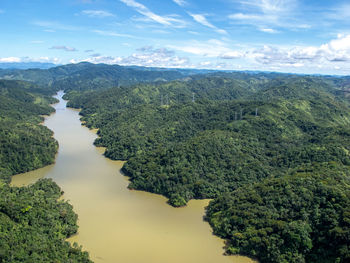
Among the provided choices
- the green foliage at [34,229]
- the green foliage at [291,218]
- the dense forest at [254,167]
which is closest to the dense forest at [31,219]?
the green foliage at [34,229]

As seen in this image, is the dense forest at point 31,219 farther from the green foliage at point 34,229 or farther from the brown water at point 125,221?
the brown water at point 125,221

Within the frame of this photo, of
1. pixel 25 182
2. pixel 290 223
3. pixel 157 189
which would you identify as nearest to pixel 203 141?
pixel 157 189

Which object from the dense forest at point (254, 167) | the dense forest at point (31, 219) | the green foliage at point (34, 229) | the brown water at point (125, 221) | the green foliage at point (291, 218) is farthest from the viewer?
the brown water at point (125, 221)

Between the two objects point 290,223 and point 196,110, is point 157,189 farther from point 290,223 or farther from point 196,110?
point 196,110

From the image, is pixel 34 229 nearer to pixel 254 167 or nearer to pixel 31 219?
A: pixel 31 219

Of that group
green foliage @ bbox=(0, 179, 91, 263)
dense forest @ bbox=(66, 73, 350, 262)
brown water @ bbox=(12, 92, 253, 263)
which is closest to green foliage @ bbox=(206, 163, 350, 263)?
dense forest @ bbox=(66, 73, 350, 262)

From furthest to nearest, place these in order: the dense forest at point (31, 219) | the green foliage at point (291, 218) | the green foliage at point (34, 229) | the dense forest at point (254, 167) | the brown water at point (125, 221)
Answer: the brown water at point (125, 221), the dense forest at point (254, 167), the green foliage at point (291, 218), the dense forest at point (31, 219), the green foliage at point (34, 229)
